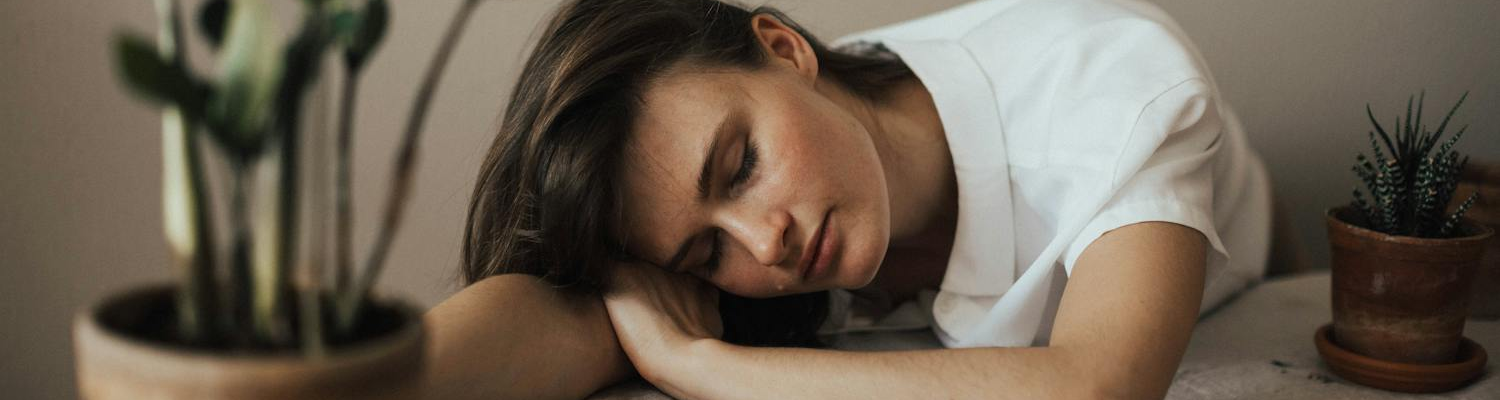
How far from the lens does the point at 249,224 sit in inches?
14.3

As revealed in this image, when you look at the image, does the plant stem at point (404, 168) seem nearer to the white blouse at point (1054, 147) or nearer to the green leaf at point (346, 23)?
the green leaf at point (346, 23)

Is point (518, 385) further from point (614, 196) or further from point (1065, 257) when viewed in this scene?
point (1065, 257)

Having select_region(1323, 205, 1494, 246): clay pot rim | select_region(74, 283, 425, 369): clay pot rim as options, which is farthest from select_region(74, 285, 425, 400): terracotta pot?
select_region(1323, 205, 1494, 246): clay pot rim

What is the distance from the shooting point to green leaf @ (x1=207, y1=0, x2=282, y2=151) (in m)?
0.34

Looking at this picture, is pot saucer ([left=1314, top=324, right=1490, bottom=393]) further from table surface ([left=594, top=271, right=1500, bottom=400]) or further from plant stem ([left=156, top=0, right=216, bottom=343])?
plant stem ([left=156, top=0, right=216, bottom=343])

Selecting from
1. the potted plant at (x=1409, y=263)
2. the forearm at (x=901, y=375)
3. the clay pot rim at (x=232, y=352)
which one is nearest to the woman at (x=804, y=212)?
the forearm at (x=901, y=375)

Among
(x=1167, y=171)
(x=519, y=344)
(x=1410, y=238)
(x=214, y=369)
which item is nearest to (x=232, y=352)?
(x=214, y=369)

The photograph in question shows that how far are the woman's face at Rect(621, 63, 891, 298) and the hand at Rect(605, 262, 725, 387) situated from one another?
23 mm

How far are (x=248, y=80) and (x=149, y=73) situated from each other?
3cm

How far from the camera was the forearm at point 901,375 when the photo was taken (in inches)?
27.0

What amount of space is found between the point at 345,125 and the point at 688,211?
48 centimetres

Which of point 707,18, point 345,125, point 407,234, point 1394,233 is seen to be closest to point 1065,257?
point 1394,233

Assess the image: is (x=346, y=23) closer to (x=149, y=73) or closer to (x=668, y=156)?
(x=149, y=73)

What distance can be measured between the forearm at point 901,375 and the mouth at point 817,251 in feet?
0.30
